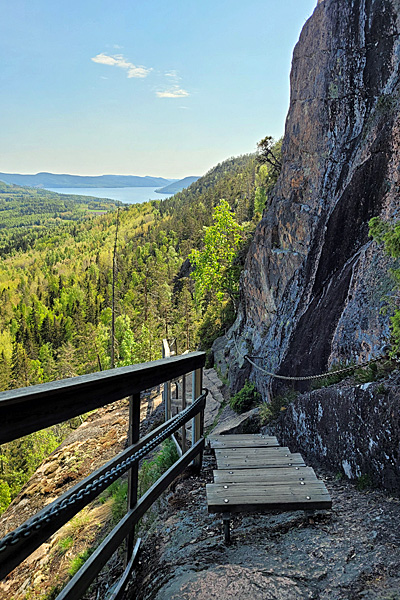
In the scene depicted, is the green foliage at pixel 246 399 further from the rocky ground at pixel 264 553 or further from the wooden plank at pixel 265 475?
the wooden plank at pixel 265 475

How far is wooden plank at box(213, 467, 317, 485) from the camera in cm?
342

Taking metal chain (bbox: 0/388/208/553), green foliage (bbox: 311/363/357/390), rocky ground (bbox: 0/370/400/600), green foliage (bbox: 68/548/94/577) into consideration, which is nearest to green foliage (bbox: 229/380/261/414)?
green foliage (bbox: 311/363/357/390)

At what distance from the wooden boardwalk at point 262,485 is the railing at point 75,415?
49cm

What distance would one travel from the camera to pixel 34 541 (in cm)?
151

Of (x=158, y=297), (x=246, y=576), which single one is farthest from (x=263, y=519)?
(x=158, y=297)

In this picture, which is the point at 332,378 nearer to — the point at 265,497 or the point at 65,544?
the point at 265,497

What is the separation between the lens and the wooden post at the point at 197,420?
3961 millimetres

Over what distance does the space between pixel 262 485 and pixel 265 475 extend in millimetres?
259

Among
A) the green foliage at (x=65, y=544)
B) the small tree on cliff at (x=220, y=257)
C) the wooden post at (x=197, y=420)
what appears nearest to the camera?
the wooden post at (x=197, y=420)

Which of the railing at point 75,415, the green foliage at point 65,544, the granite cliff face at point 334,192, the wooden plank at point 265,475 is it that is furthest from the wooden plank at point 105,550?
the granite cliff face at point 334,192

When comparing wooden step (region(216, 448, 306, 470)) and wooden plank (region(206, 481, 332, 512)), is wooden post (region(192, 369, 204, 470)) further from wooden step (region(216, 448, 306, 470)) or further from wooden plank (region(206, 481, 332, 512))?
wooden plank (region(206, 481, 332, 512))

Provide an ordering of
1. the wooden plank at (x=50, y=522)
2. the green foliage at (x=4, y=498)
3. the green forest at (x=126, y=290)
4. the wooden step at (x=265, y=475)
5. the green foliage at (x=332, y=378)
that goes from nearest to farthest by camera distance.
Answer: the wooden plank at (x=50, y=522) < the wooden step at (x=265, y=475) < the green foliage at (x=332, y=378) < the green foliage at (x=4, y=498) < the green forest at (x=126, y=290)

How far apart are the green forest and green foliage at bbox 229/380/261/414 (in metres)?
10.4

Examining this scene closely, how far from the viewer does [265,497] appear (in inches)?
121
